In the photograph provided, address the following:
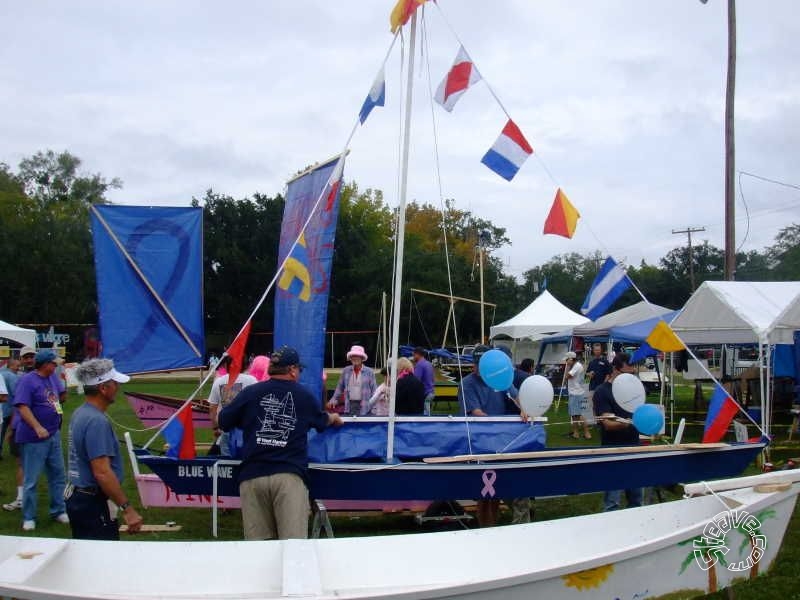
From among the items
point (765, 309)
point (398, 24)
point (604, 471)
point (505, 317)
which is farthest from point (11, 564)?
point (505, 317)

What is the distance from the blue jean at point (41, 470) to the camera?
6.71 metres

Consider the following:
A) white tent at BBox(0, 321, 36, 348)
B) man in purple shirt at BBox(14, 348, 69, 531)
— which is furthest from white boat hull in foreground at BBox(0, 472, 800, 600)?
white tent at BBox(0, 321, 36, 348)

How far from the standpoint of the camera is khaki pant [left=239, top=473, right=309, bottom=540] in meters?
4.56

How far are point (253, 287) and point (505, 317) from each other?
15071 mm

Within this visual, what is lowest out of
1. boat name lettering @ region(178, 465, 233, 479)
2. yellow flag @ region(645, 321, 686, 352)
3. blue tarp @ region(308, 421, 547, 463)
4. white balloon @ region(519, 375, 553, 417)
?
boat name lettering @ region(178, 465, 233, 479)

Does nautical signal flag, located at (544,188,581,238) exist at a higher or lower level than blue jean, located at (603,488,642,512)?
higher

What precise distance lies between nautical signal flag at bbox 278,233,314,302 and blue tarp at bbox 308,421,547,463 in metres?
1.26

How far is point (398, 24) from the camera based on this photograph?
6.58m

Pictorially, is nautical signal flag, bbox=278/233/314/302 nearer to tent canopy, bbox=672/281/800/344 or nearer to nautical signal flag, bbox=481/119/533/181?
nautical signal flag, bbox=481/119/533/181

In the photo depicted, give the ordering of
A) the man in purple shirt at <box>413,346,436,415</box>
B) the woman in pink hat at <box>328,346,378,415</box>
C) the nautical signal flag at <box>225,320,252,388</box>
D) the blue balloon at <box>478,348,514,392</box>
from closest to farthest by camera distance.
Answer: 1. the nautical signal flag at <box>225,320,252,388</box>
2. the blue balloon at <box>478,348,514,392</box>
3. the woman in pink hat at <box>328,346,378,415</box>
4. the man in purple shirt at <box>413,346,436,415</box>

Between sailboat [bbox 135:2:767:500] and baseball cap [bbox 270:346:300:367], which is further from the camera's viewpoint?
sailboat [bbox 135:2:767:500]

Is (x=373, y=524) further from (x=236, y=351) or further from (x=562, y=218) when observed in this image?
(x=562, y=218)

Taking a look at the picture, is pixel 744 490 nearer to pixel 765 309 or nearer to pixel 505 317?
pixel 765 309

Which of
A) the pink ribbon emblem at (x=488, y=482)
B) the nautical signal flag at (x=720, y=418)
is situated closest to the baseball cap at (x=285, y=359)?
the pink ribbon emblem at (x=488, y=482)
